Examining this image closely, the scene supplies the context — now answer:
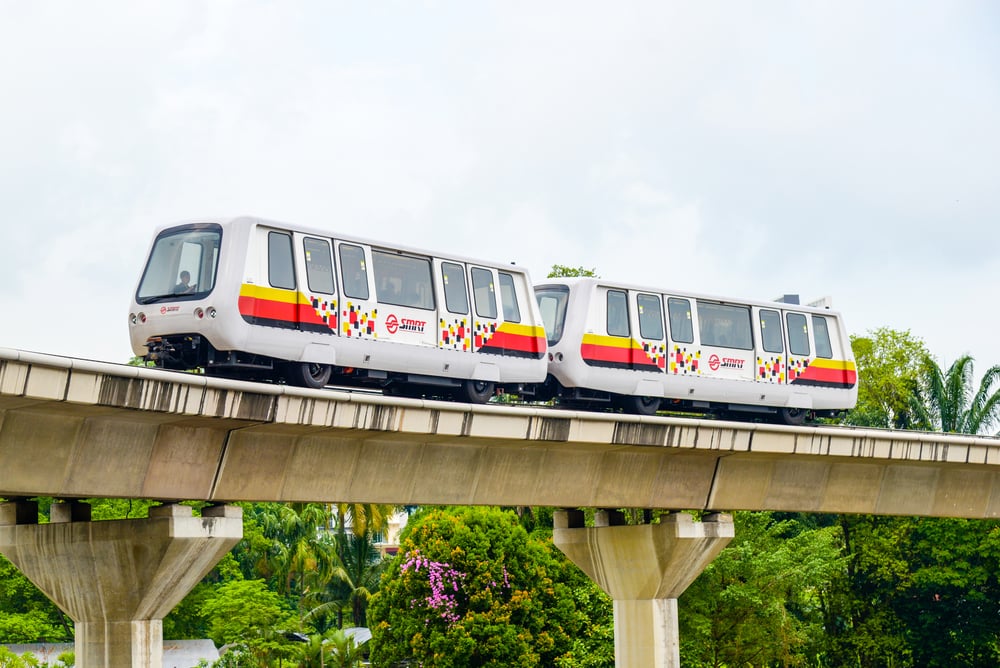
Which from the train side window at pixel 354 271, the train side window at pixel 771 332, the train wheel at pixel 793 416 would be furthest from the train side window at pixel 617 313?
the train side window at pixel 354 271

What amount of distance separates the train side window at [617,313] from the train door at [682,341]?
107cm

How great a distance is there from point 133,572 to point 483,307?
23.6 feet

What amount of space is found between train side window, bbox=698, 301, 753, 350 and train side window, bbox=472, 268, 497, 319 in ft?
16.4

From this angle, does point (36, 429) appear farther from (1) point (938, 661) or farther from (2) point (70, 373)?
(1) point (938, 661)

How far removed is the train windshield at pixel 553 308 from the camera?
2361cm

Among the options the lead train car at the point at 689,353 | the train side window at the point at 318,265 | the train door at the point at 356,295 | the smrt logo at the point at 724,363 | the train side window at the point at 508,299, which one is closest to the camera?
the train side window at the point at 318,265

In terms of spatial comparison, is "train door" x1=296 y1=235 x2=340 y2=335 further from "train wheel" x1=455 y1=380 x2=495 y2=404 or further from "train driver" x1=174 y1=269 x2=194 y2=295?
"train wheel" x1=455 y1=380 x2=495 y2=404

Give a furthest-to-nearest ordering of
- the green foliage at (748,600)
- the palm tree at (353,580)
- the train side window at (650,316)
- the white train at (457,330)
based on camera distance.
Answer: the palm tree at (353,580) → the green foliage at (748,600) → the train side window at (650,316) → the white train at (457,330)

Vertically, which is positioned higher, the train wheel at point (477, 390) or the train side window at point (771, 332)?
the train side window at point (771, 332)

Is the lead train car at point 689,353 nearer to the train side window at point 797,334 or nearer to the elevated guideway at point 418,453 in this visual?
the train side window at point 797,334

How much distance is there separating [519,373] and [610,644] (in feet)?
60.6

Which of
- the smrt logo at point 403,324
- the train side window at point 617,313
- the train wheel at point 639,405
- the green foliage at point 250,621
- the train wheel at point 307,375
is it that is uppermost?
the train side window at point 617,313

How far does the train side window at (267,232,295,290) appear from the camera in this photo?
60.2ft

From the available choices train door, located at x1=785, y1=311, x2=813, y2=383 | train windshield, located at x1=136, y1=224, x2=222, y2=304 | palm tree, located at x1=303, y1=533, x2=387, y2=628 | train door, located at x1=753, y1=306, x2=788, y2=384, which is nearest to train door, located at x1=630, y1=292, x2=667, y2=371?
train door, located at x1=753, y1=306, x2=788, y2=384
